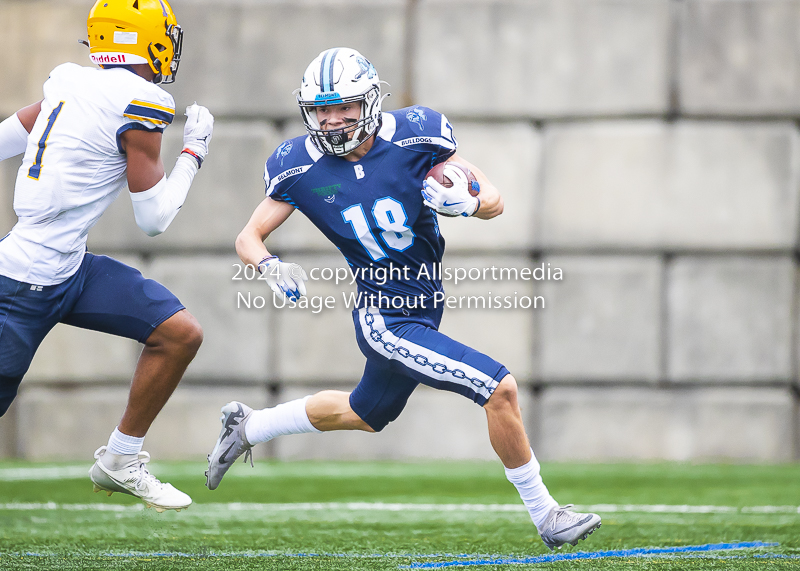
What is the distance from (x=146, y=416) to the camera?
3.31 metres

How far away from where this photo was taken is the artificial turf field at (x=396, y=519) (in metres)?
3.11

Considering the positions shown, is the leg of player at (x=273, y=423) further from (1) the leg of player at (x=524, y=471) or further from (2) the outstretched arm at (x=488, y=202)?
(2) the outstretched arm at (x=488, y=202)

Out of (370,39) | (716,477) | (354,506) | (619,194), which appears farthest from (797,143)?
(354,506)

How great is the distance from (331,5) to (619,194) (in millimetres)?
2197

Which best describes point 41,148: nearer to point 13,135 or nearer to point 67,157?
point 67,157

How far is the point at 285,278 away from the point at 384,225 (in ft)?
1.36

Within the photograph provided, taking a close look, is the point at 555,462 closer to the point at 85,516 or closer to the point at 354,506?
the point at 354,506

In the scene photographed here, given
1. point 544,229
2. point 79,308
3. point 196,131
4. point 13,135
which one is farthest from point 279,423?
point 544,229

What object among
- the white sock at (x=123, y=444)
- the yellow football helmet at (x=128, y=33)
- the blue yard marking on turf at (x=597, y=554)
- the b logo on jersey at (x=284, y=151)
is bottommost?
the blue yard marking on turf at (x=597, y=554)

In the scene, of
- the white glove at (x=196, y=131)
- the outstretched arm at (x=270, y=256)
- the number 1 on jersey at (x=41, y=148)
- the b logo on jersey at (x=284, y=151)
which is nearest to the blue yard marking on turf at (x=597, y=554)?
the outstretched arm at (x=270, y=256)

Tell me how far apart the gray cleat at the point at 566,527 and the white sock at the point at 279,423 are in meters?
1.03

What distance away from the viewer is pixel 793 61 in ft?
19.5

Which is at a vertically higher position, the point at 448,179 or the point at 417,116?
the point at 417,116

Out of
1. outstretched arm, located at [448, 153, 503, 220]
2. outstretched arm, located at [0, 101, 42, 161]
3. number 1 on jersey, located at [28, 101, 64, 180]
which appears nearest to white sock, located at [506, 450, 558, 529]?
outstretched arm, located at [448, 153, 503, 220]
